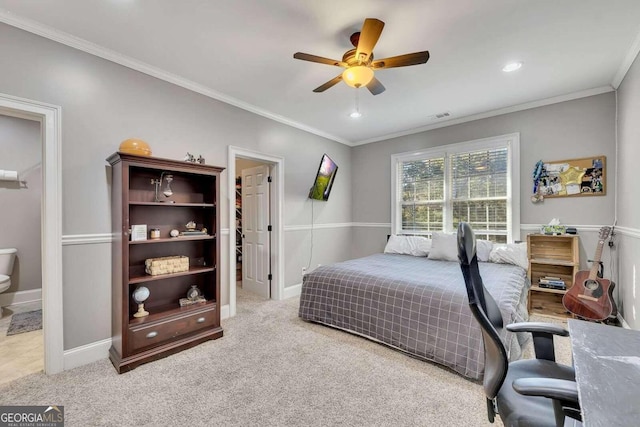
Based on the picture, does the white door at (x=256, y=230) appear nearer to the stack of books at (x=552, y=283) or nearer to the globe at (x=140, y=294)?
the globe at (x=140, y=294)

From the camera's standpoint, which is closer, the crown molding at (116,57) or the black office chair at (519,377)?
the black office chair at (519,377)

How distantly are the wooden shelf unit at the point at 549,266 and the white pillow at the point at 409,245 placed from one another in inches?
48.9

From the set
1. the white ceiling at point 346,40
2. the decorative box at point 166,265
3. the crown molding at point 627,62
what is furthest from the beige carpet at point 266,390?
the crown molding at point 627,62

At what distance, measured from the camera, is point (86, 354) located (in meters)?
2.32

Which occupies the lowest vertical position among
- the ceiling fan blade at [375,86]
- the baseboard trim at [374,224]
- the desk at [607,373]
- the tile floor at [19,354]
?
the tile floor at [19,354]

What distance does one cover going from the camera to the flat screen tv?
443 centimetres

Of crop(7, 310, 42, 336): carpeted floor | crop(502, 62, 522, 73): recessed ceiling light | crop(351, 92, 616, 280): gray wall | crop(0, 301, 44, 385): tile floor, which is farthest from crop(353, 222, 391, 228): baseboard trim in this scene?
crop(7, 310, 42, 336): carpeted floor

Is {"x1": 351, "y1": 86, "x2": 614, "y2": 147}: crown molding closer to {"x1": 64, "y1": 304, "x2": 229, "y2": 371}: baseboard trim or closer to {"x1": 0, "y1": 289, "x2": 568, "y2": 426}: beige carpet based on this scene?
{"x1": 0, "y1": 289, "x2": 568, "y2": 426}: beige carpet

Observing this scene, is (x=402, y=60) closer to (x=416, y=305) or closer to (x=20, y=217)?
(x=416, y=305)

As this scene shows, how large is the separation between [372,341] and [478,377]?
37.9 inches

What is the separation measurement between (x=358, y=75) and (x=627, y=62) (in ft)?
8.58

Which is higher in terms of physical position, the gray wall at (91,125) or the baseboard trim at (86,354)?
the gray wall at (91,125)

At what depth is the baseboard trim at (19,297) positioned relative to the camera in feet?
11.9

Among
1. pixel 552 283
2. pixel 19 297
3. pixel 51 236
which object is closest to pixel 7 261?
pixel 19 297
